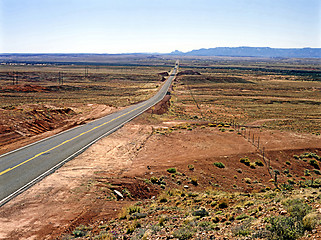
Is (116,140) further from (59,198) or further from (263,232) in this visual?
(263,232)

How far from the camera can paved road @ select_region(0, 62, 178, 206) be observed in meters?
16.2

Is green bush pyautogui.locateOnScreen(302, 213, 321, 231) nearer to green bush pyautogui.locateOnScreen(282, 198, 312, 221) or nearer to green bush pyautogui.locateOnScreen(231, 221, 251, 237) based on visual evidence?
green bush pyautogui.locateOnScreen(282, 198, 312, 221)

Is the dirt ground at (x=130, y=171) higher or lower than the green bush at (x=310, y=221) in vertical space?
lower

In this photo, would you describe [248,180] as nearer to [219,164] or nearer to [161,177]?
[219,164]

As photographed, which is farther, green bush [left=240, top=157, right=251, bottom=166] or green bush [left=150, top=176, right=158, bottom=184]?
green bush [left=240, top=157, right=251, bottom=166]

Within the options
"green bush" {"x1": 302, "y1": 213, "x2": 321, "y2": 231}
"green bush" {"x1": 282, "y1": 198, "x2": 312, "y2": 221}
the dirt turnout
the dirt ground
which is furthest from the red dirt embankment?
"green bush" {"x1": 302, "y1": 213, "x2": 321, "y2": 231}

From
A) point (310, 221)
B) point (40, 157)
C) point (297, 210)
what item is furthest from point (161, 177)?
point (310, 221)

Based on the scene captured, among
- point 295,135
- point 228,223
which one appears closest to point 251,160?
point 295,135

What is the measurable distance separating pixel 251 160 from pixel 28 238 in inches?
769

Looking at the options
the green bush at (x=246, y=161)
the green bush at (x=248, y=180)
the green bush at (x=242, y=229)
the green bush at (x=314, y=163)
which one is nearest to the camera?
the green bush at (x=242, y=229)

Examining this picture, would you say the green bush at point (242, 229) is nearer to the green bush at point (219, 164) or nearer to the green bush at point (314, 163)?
the green bush at point (219, 164)

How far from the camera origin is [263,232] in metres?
8.84

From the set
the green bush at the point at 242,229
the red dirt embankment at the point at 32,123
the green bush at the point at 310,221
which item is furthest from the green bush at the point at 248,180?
the red dirt embankment at the point at 32,123

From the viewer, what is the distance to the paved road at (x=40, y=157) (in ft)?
53.2
